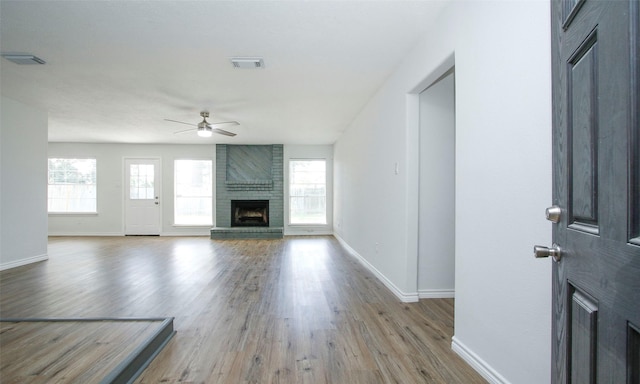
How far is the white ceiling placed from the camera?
2.33 metres

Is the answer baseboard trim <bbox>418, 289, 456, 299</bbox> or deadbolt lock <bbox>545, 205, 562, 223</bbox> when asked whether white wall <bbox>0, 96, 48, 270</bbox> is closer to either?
baseboard trim <bbox>418, 289, 456, 299</bbox>

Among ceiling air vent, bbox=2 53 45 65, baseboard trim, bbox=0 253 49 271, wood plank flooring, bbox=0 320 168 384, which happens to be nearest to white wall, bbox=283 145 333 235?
baseboard trim, bbox=0 253 49 271

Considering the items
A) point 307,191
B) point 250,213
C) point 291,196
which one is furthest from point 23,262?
point 307,191

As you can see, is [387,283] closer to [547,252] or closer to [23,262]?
[547,252]

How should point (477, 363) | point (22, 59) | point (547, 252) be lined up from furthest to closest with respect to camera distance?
point (22, 59)
point (477, 363)
point (547, 252)

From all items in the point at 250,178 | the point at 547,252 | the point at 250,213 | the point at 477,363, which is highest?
the point at 250,178

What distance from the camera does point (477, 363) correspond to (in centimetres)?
187

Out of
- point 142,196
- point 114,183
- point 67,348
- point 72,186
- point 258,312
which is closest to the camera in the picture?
point 67,348

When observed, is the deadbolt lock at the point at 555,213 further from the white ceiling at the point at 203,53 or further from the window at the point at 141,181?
the window at the point at 141,181

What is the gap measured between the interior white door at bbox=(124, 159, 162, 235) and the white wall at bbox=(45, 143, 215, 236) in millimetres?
135

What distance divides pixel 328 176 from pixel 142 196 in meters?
4.99

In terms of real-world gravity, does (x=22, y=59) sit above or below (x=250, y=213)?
above

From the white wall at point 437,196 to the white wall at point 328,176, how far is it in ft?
17.4

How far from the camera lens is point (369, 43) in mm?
2834
